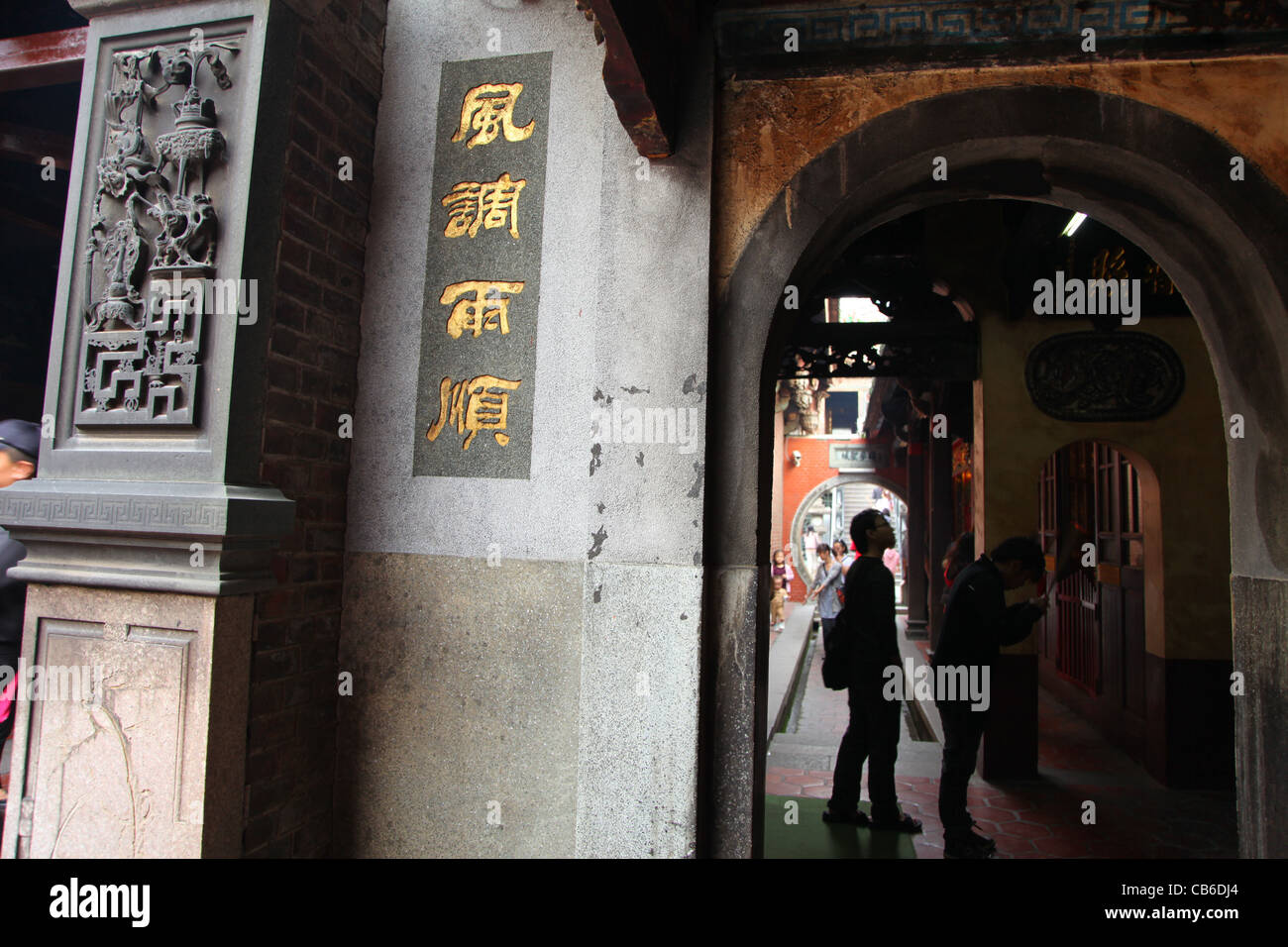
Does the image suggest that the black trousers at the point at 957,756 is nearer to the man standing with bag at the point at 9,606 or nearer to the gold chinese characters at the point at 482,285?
the gold chinese characters at the point at 482,285

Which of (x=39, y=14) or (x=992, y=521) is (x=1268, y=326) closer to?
(x=992, y=521)

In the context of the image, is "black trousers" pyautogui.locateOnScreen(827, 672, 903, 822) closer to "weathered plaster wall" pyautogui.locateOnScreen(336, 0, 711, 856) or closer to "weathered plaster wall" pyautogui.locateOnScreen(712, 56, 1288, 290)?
"weathered plaster wall" pyautogui.locateOnScreen(336, 0, 711, 856)

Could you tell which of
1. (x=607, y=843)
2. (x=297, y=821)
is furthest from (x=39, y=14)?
(x=607, y=843)

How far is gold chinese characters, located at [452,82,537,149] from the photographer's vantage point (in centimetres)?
303

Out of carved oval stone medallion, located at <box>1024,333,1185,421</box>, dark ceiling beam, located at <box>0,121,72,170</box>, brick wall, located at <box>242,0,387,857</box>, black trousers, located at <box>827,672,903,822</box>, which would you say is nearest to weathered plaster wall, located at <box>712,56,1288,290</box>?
brick wall, located at <box>242,0,387,857</box>

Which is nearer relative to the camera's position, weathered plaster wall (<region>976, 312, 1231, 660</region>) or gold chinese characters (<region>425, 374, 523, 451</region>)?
gold chinese characters (<region>425, 374, 523, 451</region>)

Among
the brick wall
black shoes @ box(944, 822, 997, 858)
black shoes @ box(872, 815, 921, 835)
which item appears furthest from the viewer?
black shoes @ box(872, 815, 921, 835)

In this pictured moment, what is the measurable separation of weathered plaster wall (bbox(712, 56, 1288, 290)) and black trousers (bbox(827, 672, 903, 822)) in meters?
2.81

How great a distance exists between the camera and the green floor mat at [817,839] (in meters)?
4.23

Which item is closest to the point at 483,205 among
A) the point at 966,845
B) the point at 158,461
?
the point at 158,461

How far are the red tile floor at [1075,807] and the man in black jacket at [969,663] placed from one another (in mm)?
284

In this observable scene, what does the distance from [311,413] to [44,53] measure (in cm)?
228

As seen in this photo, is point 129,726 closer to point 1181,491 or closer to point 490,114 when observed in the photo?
point 490,114

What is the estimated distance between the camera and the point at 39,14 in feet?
14.1
